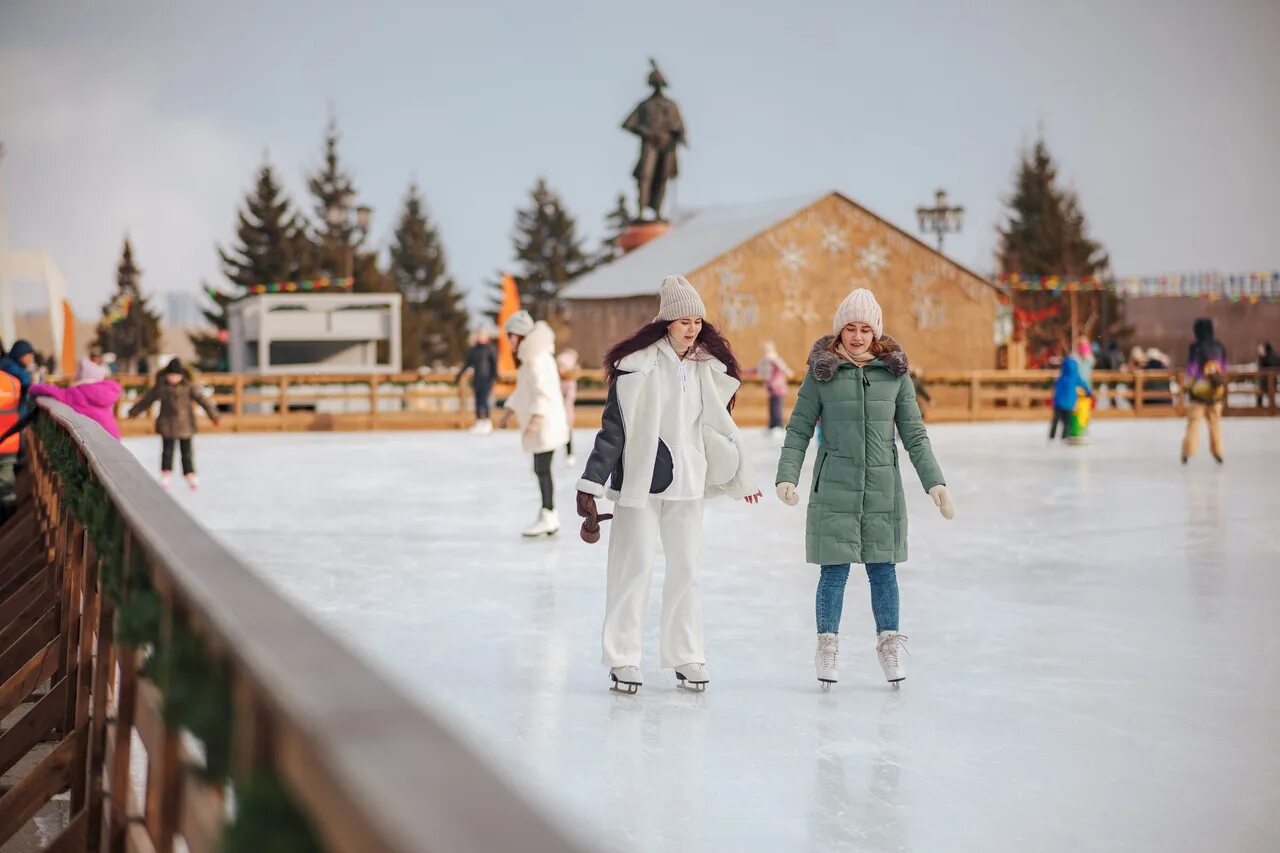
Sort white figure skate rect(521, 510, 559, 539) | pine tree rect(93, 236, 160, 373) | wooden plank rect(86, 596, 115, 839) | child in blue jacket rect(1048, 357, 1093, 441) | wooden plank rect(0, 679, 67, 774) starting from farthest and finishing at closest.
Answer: pine tree rect(93, 236, 160, 373) < child in blue jacket rect(1048, 357, 1093, 441) < white figure skate rect(521, 510, 559, 539) < wooden plank rect(0, 679, 67, 774) < wooden plank rect(86, 596, 115, 839)

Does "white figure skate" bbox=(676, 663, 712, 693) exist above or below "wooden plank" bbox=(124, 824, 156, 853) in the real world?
below

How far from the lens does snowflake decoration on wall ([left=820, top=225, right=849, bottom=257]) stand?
30.0 metres

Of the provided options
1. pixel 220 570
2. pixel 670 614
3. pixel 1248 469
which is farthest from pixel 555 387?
pixel 1248 469

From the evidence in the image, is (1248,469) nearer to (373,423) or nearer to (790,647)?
(790,647)

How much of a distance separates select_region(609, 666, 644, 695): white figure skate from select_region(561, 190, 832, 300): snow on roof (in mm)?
24386

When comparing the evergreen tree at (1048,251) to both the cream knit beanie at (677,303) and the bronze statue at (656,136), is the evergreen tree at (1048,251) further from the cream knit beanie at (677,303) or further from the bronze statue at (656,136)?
the cream knit beanie at (677,303)

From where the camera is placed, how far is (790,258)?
1167 inches

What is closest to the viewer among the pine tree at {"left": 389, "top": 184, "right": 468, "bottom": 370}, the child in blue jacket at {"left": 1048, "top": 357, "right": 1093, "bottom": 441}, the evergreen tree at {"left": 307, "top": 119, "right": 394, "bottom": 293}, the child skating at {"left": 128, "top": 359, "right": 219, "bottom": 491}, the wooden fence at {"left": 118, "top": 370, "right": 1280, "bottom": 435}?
the child skating at {"left": 128, "top": 359, "right": 219, "bottom": 491}

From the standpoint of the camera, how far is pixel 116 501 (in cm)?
267

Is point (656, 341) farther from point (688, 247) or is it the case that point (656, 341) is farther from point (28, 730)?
point (688, 247)

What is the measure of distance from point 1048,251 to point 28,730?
60.1 m

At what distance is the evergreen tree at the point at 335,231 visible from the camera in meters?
54.3

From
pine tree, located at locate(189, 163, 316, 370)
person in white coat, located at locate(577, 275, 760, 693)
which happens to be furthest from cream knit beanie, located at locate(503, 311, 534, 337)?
pine tree, located at locate(189, 163, 316, 370)

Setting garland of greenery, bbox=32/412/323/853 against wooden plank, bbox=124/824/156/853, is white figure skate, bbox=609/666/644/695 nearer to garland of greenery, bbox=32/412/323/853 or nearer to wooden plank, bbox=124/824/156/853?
garland of greenery, bbox=32/412/323/853
